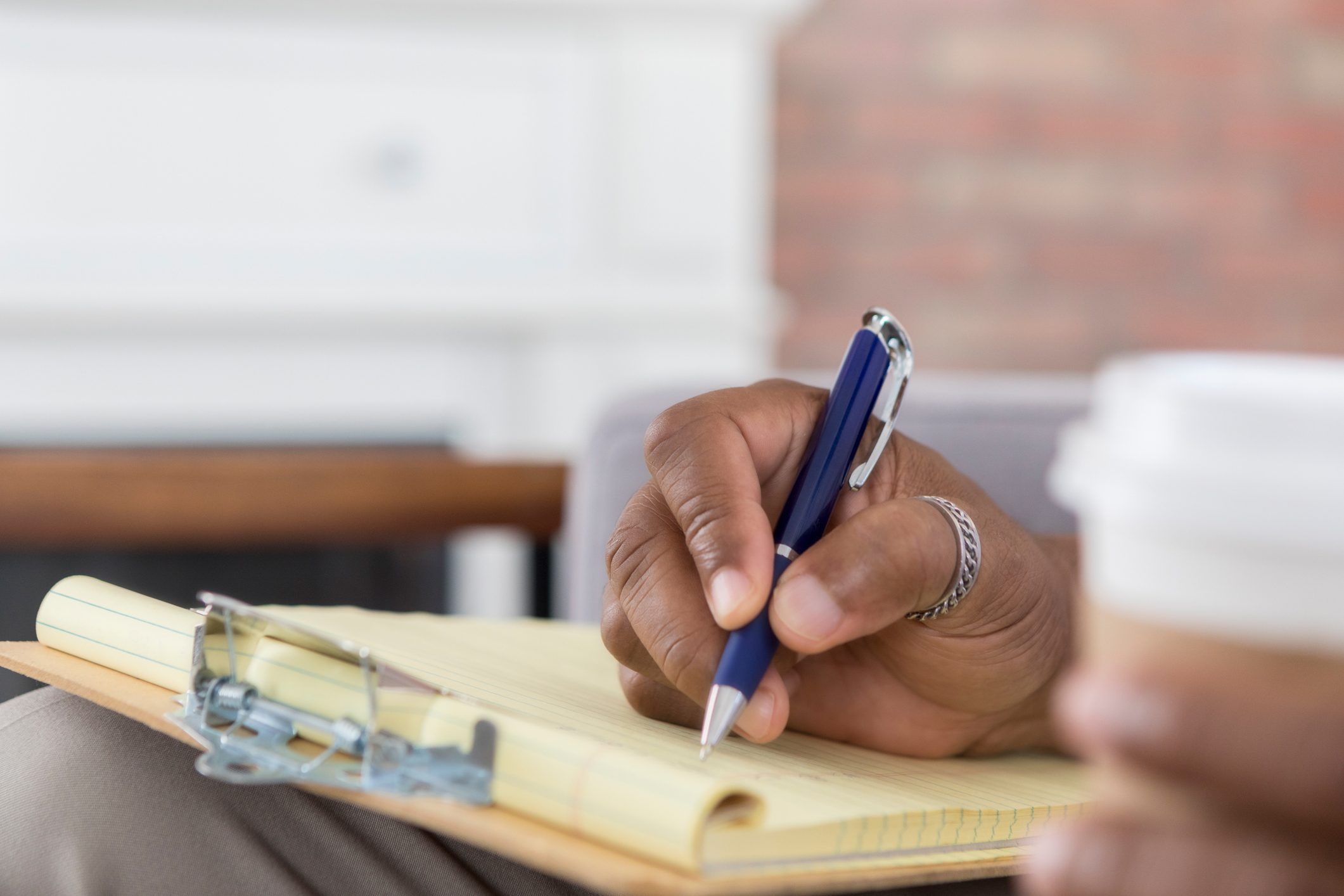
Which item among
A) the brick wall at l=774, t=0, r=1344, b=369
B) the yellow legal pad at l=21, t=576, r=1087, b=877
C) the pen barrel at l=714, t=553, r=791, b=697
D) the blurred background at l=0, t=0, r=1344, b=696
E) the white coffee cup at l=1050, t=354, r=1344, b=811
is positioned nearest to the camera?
the white coffee cup at l=1050, t=354, r=1344, b=811

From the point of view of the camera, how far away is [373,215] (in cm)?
186

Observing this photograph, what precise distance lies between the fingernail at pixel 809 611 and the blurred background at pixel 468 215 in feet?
3.93

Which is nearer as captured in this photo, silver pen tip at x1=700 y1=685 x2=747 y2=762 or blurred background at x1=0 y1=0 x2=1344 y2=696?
silver pen tip at x1=700 y1=685 x2=747 y2=762

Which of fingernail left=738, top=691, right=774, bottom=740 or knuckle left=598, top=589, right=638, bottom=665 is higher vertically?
knuckle left=598, top=589, right=638, bottom=665

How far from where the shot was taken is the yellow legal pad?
318 mm

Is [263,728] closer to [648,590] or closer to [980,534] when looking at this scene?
[648,590]

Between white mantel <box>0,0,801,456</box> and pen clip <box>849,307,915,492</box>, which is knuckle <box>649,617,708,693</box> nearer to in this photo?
pen clip <box>849,307,915,492</box>

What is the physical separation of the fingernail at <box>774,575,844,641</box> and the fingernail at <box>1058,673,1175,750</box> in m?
0.18

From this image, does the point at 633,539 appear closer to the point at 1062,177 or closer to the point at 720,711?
the point at 720,711

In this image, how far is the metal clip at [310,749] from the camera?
0.34 meters

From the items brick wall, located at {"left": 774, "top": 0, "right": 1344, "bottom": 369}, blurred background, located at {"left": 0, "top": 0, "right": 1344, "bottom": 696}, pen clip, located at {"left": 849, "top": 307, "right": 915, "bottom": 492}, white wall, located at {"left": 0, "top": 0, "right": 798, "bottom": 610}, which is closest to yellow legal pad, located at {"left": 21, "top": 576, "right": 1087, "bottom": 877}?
pen clip, located at {"left": 849, "top": 307, "right": 915, "bottom": 492}

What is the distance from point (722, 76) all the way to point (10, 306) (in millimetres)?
1025

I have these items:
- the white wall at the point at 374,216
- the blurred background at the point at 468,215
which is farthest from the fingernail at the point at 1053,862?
the white wall at the point at 374,216

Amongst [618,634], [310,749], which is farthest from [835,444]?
[310,749]
